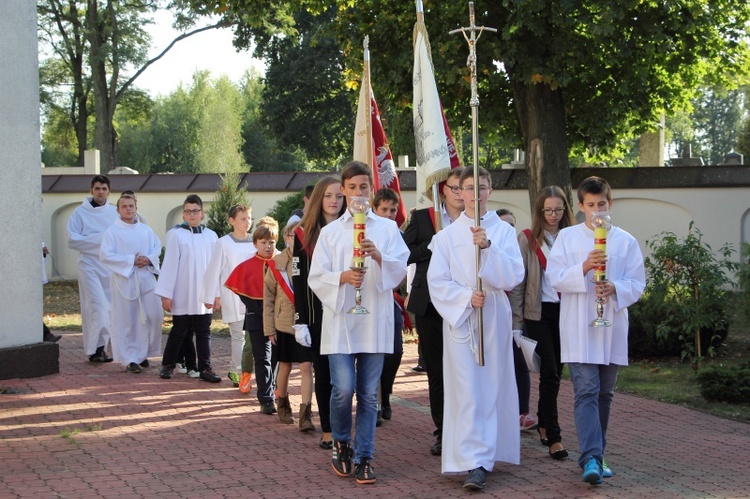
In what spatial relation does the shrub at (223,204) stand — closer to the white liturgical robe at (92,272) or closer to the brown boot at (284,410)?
the white liturgical robe at (92,272)

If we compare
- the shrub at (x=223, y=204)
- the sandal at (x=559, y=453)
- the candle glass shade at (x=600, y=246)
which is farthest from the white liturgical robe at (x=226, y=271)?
the shrub at (x=223, y=204)

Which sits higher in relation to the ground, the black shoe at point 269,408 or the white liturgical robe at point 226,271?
the white liturgical robe at point 226,271

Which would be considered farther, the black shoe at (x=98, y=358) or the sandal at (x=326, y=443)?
the black shoe at (x=98, y=358)

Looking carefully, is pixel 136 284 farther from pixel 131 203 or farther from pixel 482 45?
pixel 482 45

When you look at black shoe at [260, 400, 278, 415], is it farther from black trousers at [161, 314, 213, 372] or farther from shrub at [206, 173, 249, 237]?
shrub at [206, 173, 249, 237]

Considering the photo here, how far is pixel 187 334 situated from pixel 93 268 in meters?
2.21

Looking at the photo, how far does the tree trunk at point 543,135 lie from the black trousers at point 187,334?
9.14 meters

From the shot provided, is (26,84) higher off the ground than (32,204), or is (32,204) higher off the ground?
(26,84)

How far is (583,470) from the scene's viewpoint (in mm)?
6715

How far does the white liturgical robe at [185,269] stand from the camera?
36.6 feet

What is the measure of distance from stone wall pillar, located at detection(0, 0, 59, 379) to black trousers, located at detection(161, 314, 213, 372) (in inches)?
49.3

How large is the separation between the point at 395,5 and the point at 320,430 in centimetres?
1311

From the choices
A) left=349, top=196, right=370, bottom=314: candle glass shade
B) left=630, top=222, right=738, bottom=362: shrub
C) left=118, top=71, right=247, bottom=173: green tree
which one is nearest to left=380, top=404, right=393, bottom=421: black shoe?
left=349, top=196, right=370, bottom=314: candle glass shade

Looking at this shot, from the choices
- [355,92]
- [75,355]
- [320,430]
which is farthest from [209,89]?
[320,430]
